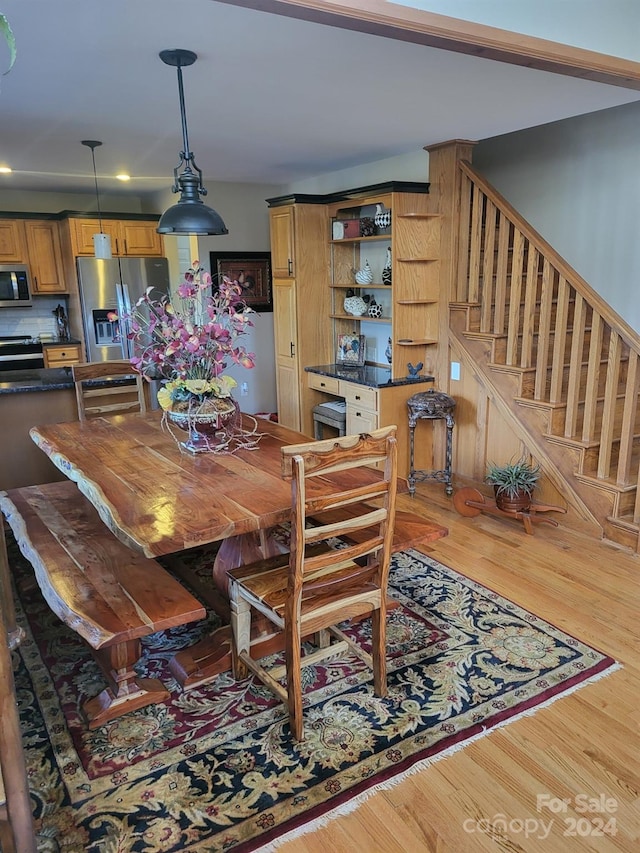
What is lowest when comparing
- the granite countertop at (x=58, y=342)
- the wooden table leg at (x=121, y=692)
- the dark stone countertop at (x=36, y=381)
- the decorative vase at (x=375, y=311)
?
the wooden table leg at (x=121, y=692)

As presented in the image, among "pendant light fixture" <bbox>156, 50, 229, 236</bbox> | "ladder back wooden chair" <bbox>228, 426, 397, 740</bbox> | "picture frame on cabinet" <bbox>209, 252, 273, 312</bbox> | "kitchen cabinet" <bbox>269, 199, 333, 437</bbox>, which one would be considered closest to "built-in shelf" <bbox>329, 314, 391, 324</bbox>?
"kitchen cabinet" <bbox>269, 199, 333, 437</bbox>

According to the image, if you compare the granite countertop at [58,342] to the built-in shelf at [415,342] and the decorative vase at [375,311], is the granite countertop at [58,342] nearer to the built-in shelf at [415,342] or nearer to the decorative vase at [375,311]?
the decorative vase at [375,311]

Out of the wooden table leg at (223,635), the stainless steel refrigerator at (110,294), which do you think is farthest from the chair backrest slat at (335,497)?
Result: the stainless steel refrigerator at (110,294)

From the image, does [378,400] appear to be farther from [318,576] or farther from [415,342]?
[318,576]

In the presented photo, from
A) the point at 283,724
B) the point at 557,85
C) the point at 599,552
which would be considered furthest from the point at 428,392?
the point at 283,724

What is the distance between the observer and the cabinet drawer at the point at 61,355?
6.64 meters

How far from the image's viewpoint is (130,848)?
1.76 metres

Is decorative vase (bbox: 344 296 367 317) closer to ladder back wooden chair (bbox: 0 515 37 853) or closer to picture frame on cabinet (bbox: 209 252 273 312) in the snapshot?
picture frame on cabinet (bbox: 209 252 273 312)

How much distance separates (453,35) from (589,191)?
3012 millimetres

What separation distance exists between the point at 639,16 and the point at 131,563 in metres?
3.08

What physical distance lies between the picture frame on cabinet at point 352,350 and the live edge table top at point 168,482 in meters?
2.07

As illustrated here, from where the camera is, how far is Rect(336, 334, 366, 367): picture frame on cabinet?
5.41 m

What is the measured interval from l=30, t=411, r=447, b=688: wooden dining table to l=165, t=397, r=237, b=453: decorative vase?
0.25 ft

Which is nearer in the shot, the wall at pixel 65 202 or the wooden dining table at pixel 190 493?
the wooden dining table at pixel 190 493
